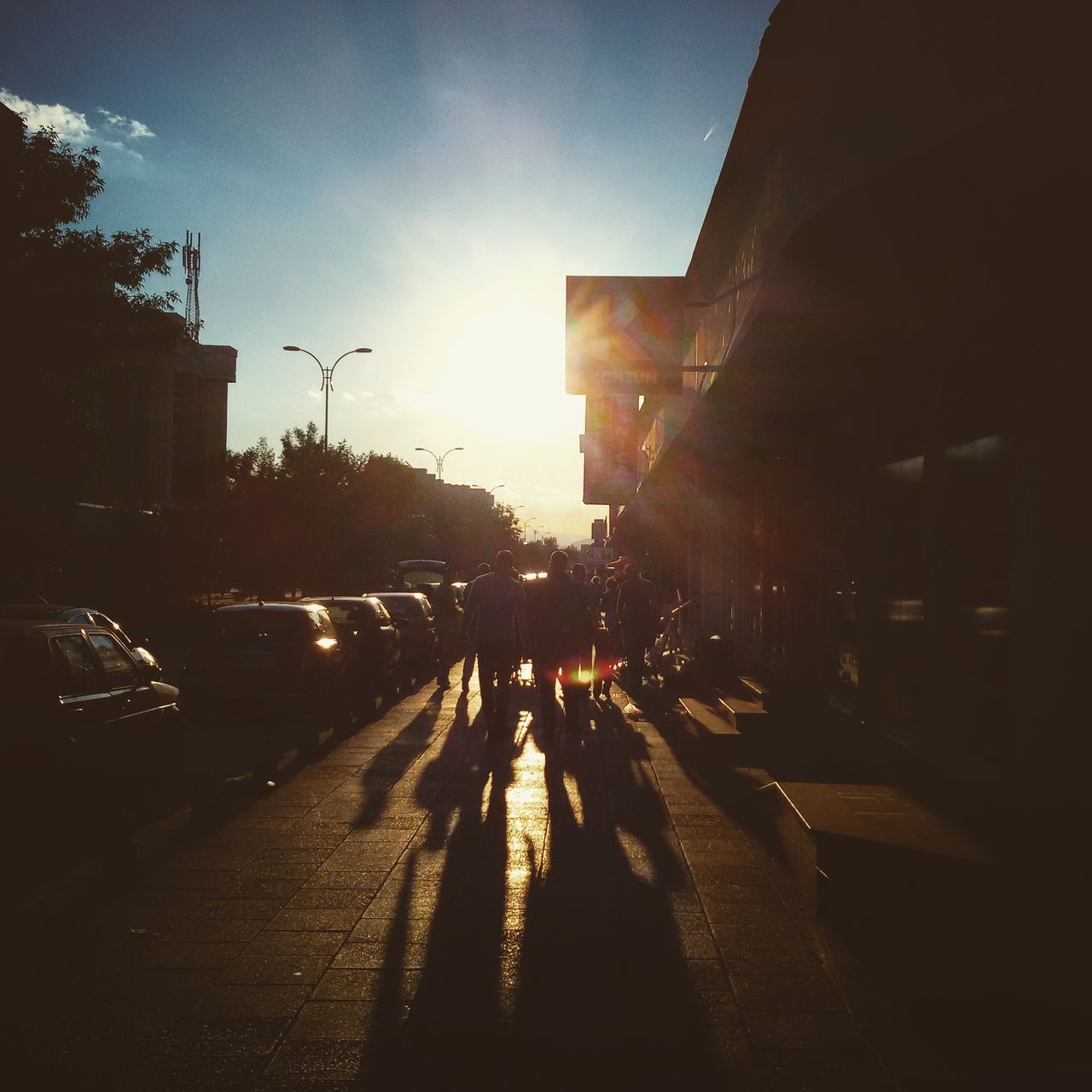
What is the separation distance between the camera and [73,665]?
303 inches

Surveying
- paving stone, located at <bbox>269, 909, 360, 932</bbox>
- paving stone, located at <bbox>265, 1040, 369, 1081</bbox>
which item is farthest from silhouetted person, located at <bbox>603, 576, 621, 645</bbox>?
paving stone, located at <bbox>265, 1040, 369, 1081</bbox>

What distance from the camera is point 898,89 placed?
17.7ft

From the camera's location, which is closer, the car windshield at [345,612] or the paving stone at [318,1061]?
the paving stone at [318,1061]

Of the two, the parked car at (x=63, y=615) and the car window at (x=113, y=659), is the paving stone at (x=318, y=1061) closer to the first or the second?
the car window at (x=113, y=659)

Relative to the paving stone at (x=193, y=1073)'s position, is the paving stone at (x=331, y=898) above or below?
above

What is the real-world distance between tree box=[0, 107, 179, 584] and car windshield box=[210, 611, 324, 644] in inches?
157

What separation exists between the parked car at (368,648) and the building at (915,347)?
5.71 m

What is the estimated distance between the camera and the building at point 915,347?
17.3 feet

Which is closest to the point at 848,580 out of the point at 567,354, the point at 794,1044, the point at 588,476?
the point at 567,354

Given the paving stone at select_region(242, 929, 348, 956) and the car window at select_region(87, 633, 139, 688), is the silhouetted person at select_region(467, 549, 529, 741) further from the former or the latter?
the paving stone at select_region(242, 929, 348, 956)

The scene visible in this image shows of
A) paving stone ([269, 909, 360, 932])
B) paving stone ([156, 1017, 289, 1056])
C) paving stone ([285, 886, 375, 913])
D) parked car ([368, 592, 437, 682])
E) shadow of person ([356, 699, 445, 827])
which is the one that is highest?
parked car ([368, 592, 437, 682])

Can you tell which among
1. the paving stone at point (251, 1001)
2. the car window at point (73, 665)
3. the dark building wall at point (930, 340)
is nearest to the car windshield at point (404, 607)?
the dark building wall at point (930, 340)

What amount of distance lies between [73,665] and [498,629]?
15.5ft

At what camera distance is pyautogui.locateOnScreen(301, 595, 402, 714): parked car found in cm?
1544
